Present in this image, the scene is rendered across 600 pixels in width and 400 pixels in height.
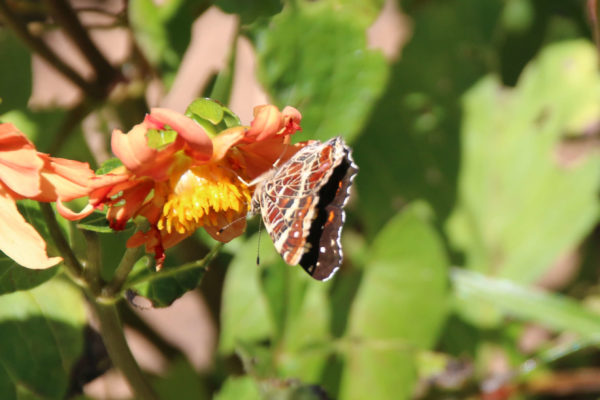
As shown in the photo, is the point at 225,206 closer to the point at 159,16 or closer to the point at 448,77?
the point at 159,16

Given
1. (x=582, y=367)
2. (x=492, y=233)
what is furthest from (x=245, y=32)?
(x=582, y=367)

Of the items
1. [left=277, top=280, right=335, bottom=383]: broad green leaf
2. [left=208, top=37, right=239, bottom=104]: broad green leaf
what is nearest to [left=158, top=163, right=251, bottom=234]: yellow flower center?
[left=208, top=37, right=239, bottom=104]: broad green leaf

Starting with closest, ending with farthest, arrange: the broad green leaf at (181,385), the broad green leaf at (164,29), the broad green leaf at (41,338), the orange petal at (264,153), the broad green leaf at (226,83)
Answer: the orange petal at (264,153), the broad green leaf at (41,338), the broad green leaf at (226,83), the broad green leaf at (164,29), the broad green leaf at (181,385)

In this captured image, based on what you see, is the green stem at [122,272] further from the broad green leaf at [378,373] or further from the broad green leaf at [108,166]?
the broad green leaf at [378,373]

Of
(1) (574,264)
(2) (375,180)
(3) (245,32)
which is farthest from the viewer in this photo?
(1) (574,264)

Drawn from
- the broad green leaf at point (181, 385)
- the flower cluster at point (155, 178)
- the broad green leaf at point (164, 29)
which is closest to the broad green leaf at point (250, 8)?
the broad green leaf at point (164, 29)

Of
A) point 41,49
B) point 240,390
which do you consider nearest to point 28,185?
point 240,390

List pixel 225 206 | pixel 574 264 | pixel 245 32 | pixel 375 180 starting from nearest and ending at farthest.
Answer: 1. pixel 225 206
2. pixel 245 32
3. pixel 375 180
4. pixel 574 264
